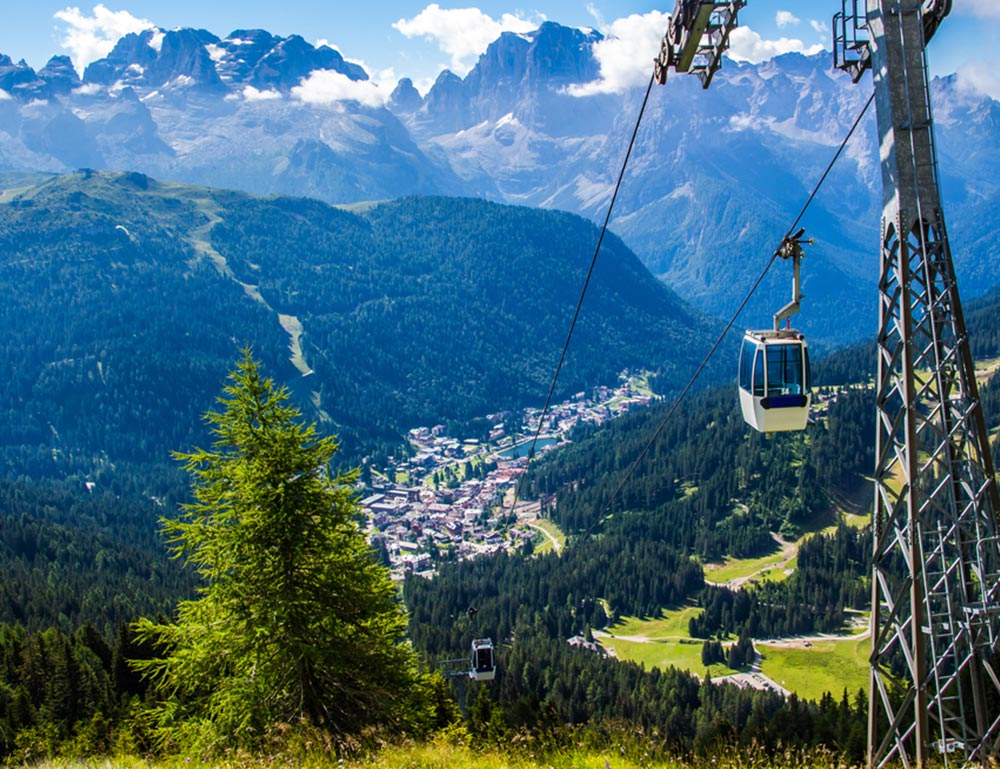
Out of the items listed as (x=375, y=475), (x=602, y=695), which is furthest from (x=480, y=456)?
(x=602, y=695)

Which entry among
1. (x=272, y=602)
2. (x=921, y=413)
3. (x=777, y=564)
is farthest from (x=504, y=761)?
(x=777, y=564)

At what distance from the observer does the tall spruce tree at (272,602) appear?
13562mm

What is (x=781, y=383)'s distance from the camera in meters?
15.7

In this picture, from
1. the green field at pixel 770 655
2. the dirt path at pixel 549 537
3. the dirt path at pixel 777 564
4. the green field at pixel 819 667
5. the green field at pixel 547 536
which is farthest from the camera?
the green field at pixel 547 536

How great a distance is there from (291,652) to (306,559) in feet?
5.13

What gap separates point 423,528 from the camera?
139m

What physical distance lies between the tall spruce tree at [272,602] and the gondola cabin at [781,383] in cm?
811

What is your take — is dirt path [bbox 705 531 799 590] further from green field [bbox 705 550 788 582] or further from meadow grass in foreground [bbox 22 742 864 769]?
meadow grass in foreground [bbox 22 742 864 769]

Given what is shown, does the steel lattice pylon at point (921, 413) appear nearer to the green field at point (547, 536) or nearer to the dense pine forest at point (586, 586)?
the dense pine forest at point (586, 586)

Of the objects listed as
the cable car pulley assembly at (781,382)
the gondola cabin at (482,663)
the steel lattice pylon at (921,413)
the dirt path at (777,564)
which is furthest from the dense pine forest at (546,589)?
the cable car pulley assembly at (781,382)

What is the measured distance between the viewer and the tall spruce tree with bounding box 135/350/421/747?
13.6m

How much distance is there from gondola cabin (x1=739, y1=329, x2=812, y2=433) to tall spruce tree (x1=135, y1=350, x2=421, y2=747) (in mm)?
8108

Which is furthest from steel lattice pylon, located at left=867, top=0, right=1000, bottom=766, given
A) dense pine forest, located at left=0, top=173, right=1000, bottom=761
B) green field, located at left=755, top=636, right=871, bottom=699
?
green field, located at left=755, top=636, right=871, bottom=699

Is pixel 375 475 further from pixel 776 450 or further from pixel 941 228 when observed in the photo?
pixel 941 228
